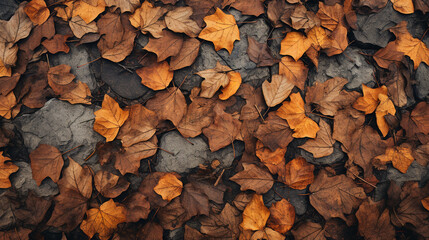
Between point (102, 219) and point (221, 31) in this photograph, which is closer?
point (102, 219)

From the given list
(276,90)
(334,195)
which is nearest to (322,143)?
(334,195)

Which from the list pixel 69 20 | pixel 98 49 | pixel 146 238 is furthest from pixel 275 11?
pixel 146 238

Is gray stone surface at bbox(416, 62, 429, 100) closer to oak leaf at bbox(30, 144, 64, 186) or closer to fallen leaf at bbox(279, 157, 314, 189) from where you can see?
fallen leaf at bbox(279, 157, 314, 189)

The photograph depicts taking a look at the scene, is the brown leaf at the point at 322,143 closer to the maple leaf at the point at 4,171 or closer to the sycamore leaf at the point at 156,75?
the sycamore leaf at the point at 156,75

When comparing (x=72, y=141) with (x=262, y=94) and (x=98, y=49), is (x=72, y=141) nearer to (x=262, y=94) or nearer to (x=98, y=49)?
(x=98, y=49)

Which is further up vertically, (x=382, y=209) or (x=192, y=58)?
(x=192, y=58)

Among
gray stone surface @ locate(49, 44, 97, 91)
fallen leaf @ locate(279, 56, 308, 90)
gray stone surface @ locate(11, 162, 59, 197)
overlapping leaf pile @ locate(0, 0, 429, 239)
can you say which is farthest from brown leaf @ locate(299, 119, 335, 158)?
gray stone surface @ locate(11, 162, 59, 197)

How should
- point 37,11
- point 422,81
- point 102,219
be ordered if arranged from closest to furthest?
point 102,219, point 37,11, point 422,81

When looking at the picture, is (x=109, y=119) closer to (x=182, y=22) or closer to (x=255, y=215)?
(x=182, y=22)
